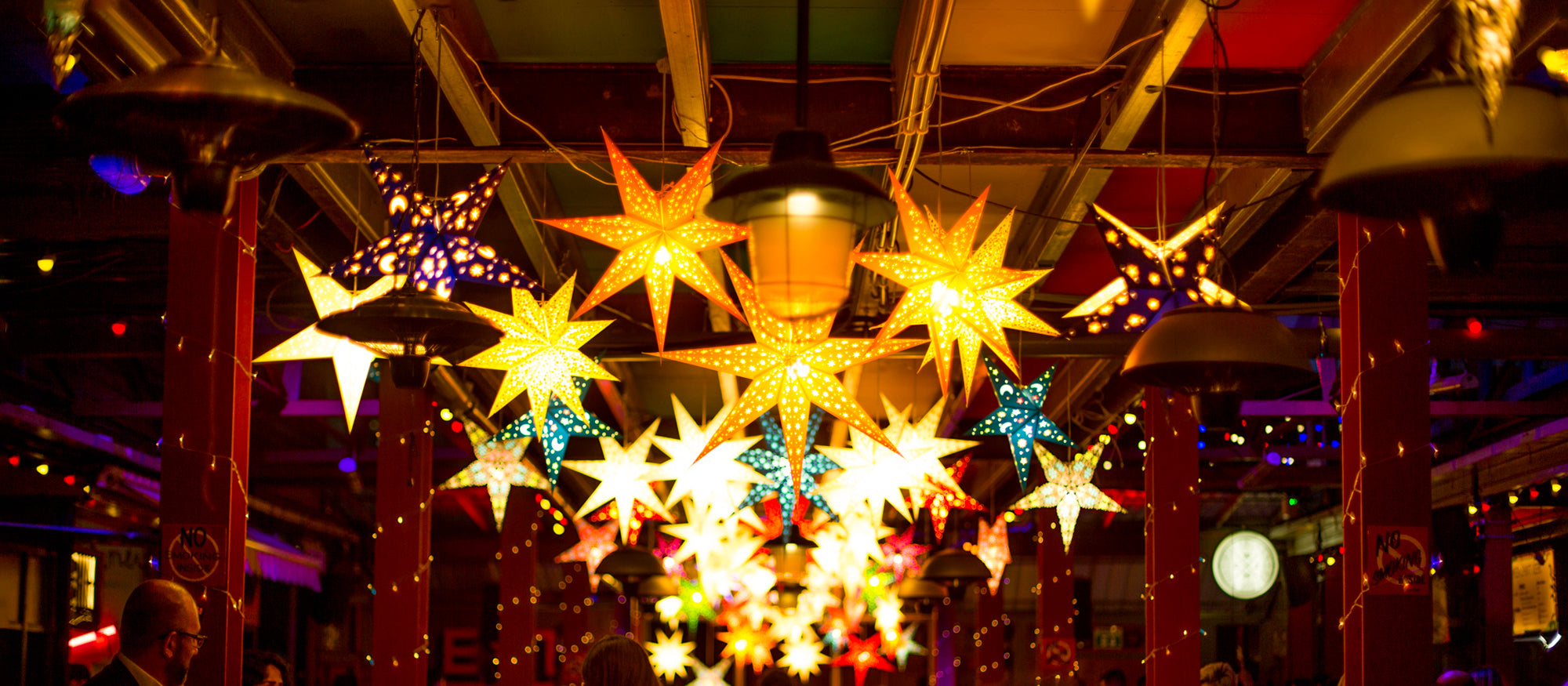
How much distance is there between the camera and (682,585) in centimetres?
1288

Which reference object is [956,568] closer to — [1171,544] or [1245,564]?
[1171,544]

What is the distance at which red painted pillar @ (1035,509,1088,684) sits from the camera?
13570 millimetres

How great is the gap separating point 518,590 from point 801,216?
421 inches

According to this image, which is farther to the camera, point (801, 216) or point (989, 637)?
point (989, 637)

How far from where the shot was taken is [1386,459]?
503 cm

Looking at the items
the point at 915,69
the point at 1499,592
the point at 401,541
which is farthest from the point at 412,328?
the point at 1499,592

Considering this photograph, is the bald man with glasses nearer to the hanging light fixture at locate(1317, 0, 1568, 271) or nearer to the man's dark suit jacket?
the man's dark suit jacket

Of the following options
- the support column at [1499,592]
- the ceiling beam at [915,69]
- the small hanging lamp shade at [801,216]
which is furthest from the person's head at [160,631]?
the support column at [1499,592]

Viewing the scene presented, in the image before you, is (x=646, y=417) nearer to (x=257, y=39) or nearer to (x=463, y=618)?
(x=257, y=39)

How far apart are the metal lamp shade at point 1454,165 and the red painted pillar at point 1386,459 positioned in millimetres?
2964

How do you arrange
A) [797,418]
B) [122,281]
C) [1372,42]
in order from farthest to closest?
[122,281]
[797,418]
[1372,42]

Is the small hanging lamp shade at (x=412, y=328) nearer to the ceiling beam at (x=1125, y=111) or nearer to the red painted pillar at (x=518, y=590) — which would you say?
the ceiling beam at (x=1125, y=111)

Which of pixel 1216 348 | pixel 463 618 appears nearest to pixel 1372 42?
pixel 1216 348

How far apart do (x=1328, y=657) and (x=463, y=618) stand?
12.1m
